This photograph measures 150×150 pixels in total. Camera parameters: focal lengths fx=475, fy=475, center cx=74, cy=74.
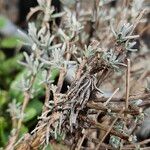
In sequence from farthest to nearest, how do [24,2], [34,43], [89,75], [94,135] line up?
[24,2]
[94,135]
[34,43]
[89,75]

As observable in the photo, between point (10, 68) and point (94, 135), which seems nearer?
point (94, 135)

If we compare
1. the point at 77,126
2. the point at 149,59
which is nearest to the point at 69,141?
the point at 77,126

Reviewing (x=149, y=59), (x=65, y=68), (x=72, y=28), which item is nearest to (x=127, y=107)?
(x=65, y=68)

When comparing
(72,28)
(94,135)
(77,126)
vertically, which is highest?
(72,28)

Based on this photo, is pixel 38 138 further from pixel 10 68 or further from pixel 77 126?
pixel 10 68

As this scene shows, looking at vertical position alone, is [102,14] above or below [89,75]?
above

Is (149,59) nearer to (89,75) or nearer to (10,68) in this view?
(10,68)

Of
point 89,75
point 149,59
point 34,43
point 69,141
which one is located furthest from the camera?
point 149,59
